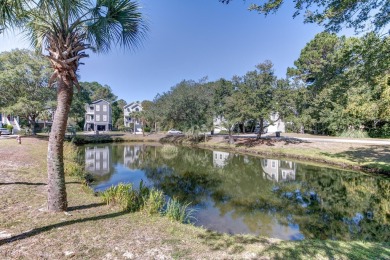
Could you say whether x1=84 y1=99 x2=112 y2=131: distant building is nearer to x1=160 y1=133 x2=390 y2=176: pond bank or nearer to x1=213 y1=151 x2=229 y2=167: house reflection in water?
x1=160 y1=133 x2=390 y2=176: pond bank

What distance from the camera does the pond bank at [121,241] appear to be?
10.8 feet

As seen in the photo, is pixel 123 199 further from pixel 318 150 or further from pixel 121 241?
pixel 318 150

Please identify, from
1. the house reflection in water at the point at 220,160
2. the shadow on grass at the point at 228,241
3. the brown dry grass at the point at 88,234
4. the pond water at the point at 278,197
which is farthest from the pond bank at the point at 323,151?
the brown dry grass at the point at 88,234

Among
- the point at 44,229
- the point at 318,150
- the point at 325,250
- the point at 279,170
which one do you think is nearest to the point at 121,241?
the point at 44,229

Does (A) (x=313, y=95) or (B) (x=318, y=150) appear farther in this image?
(A) (x=313, y=95)

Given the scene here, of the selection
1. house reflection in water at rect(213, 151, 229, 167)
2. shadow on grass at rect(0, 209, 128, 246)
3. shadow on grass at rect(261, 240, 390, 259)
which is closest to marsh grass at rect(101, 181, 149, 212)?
shadow on grass at rect(0, 209, 128, 246)

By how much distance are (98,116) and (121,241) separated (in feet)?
165

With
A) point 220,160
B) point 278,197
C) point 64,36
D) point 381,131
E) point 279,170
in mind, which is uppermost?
point 64,36

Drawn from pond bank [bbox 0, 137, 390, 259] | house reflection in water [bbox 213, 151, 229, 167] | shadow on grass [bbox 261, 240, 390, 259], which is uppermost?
pond bank [bbox 0, 137, 390, 259]

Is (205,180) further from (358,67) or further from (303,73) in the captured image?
(303,73)

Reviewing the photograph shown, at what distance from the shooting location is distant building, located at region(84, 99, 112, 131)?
48.8 meters

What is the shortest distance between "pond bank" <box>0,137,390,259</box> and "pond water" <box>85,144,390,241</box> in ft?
6.72

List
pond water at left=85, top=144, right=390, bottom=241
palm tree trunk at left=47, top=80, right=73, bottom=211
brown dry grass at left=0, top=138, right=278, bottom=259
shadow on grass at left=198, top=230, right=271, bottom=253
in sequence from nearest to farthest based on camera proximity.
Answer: brown dry grass at left=0, top=138, right=278, bottom=259, shadow on grass at left=198, top=230, right=271, bottom=253, palm tree trunk at left=47, top=80, right=73, bottom=211, pond water at left=85, top=144, right=390, bottom=241

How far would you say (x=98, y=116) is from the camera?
4903 cm
